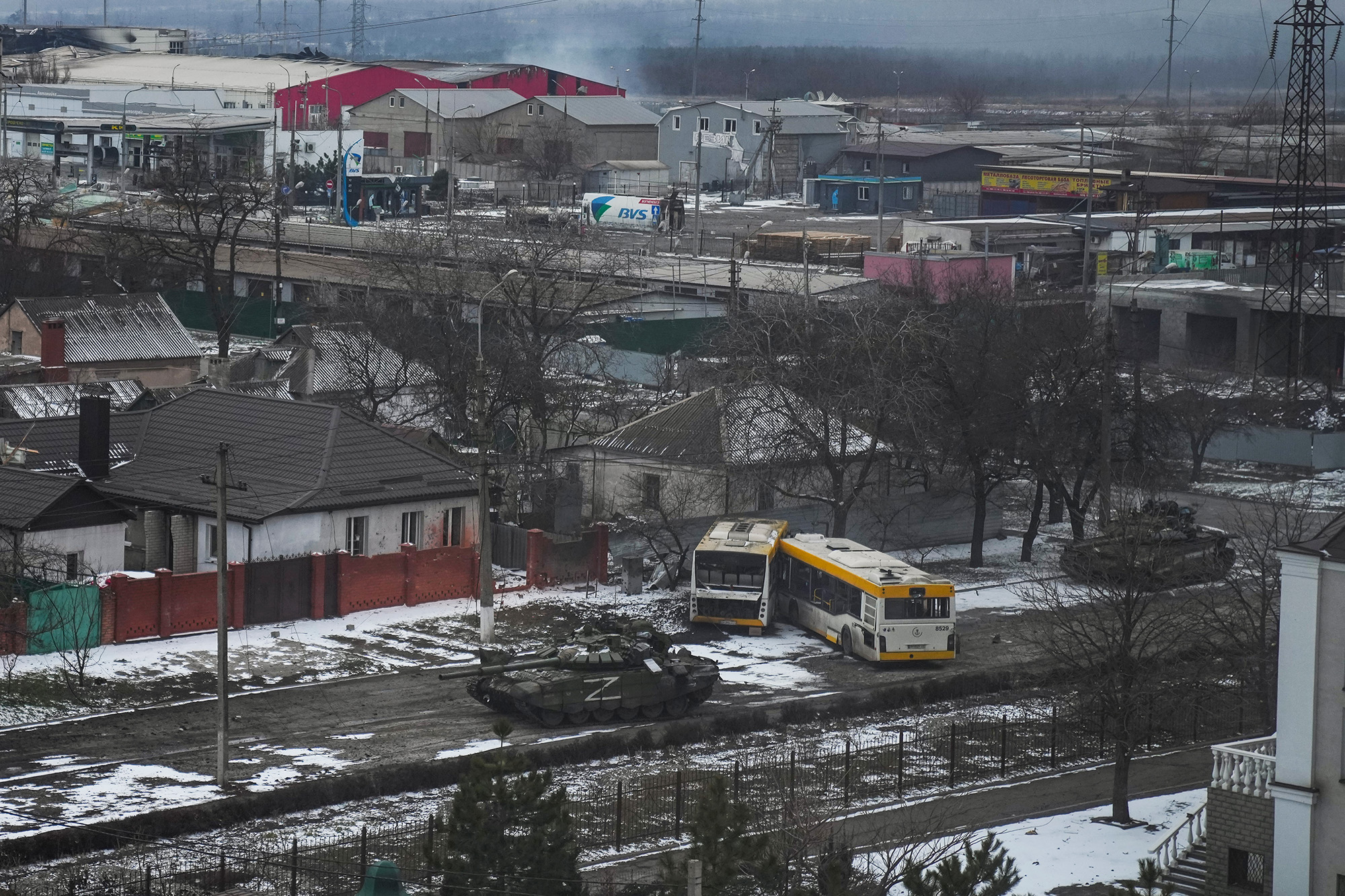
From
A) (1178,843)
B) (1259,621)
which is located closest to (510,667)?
(1178,843)

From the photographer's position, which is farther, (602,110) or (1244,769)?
(602,110)

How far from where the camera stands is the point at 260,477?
39.1 metres

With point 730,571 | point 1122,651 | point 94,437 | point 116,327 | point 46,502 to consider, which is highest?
point 116,327

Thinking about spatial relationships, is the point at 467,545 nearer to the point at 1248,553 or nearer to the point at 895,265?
the point at 1248,553

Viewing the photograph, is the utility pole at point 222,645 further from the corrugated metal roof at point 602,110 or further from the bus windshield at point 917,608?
the corrugated metal roof at point 602,110

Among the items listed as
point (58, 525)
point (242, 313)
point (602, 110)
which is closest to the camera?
point (58, 525)

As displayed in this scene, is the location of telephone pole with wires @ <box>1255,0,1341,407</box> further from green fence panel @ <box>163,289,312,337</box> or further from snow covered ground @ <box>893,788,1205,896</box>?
green fence panel @ <box>163,289,312,337</box>

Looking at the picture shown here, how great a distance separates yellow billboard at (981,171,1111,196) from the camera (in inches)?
4033

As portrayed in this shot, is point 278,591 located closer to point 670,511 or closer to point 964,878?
point 670,511

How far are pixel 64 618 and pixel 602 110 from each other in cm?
10094

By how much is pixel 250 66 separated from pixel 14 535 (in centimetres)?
13793

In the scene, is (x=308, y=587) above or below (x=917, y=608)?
below

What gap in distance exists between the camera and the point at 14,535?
35.4 metres

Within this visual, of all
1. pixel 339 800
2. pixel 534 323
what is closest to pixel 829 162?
pixel 534 323
